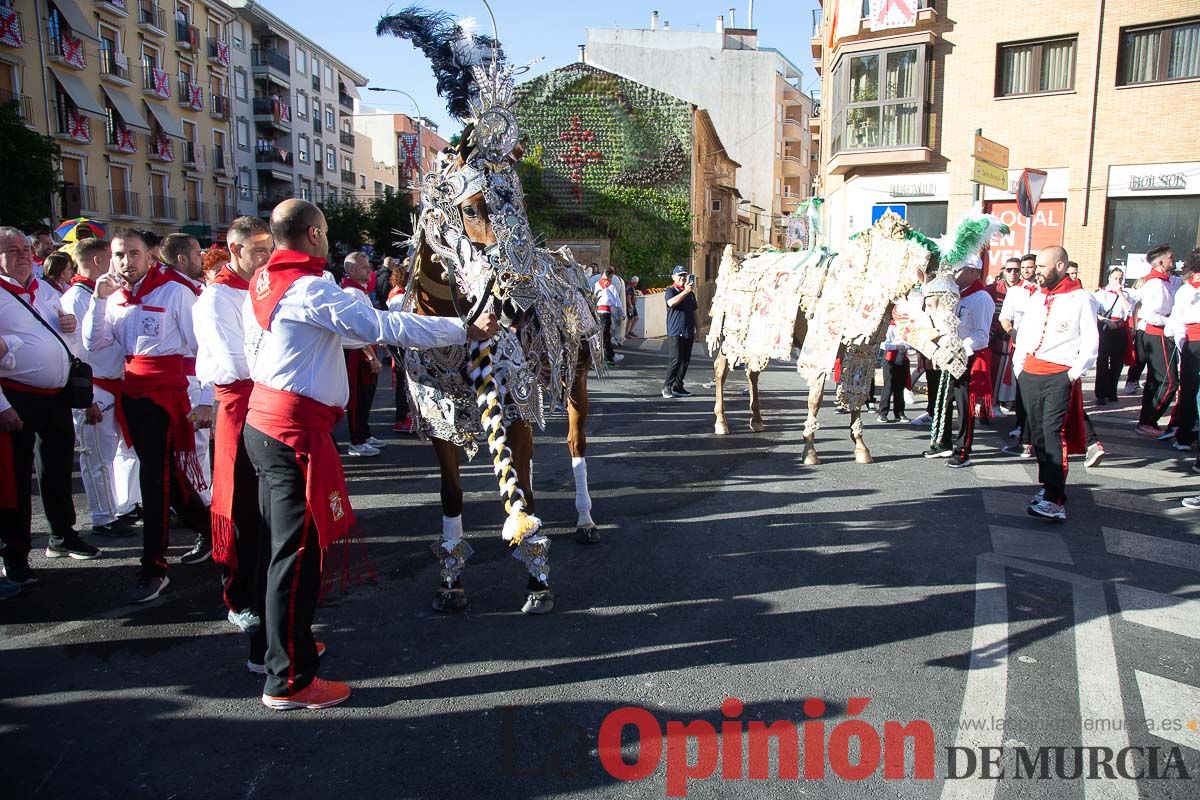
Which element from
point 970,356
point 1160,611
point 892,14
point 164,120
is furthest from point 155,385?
point 164,120

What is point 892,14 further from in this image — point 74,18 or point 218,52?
point 218,52

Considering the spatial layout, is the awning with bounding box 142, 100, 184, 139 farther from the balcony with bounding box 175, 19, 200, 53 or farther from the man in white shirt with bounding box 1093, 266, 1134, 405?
the man in white shirt with bounding box 1093, 266, 1134, 405

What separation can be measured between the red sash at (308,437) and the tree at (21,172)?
19.8 meters

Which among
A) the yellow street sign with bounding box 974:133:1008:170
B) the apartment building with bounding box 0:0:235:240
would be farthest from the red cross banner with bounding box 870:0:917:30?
the apartment building with bounding box 0:0:235:240

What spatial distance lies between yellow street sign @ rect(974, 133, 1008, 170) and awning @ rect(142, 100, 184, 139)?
35605 mm

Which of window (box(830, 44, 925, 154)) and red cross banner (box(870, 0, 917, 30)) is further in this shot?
window (box(830, 44, 925, 154))

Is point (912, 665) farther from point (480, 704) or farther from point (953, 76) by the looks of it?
point (953, 76)

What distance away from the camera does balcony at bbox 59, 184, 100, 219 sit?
95.1 ft

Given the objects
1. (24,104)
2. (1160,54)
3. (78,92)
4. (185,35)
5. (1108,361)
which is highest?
(185,35)

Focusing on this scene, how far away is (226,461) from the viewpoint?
3.84 m

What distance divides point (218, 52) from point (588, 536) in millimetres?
45973

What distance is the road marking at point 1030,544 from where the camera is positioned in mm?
5125

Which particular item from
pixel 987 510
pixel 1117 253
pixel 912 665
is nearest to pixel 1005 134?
pixel 1117 253

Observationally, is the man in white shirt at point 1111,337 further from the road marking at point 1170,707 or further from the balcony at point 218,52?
the balcony at point 218,52
